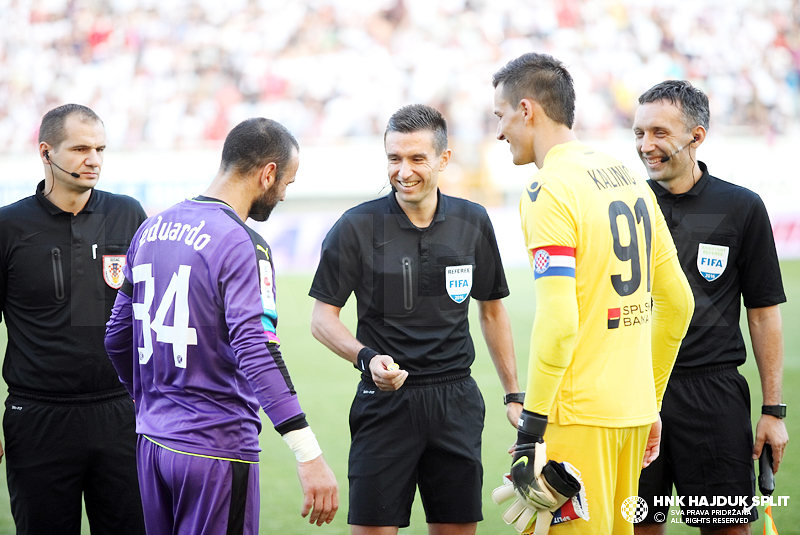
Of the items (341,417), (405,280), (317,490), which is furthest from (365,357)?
(341,417)

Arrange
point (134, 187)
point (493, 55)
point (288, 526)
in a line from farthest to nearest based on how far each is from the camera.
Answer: point (493, 55) < point (134, 187) < point (288, 526)

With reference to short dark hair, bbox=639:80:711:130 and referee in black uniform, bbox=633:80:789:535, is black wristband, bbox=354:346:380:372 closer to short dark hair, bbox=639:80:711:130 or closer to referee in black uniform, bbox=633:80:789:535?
referee in black uniform, bbox=633:80:789:535

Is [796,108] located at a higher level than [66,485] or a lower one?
higher

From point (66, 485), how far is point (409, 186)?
2.13 meters

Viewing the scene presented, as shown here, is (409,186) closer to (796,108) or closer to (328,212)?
(328,212)

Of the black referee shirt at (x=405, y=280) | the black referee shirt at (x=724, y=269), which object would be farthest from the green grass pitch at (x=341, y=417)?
the black referee shirt at (x=405, y=280)

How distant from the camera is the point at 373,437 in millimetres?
3434

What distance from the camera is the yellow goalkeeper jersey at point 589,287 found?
2.51 metres

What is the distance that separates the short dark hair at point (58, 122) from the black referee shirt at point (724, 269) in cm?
301

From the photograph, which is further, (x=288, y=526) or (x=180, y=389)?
(x=288, y=526)

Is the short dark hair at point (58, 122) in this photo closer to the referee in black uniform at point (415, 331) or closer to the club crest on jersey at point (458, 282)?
the referee in black uniform at point (415, 331)

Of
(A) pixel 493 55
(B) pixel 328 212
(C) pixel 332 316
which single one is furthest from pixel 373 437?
(A) pixel 493 55

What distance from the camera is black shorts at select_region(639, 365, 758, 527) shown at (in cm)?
345

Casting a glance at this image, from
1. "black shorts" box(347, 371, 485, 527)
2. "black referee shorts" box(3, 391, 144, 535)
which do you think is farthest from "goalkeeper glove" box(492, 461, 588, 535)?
"black referee shorts" box(3, 391, 144, 535)
